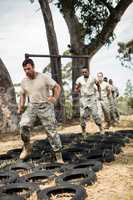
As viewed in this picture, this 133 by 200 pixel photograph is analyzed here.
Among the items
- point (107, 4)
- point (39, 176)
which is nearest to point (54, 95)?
point (39, 176)

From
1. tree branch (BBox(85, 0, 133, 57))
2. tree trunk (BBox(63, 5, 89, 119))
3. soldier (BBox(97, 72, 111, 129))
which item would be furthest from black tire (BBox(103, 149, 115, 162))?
tree branch (BBox(85, 0, 133, 57))

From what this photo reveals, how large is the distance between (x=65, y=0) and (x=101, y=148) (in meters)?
10.3

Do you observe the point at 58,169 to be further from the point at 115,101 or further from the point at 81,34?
the point at 81,34

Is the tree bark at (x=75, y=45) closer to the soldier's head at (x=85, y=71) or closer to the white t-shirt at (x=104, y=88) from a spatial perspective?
the white t-shirt at (x=104, y=88)

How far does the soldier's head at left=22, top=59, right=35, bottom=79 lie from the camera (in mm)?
9475

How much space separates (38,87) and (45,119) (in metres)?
0.63

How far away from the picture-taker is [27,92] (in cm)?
995

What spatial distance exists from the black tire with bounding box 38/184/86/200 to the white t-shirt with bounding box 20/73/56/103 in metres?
2.86

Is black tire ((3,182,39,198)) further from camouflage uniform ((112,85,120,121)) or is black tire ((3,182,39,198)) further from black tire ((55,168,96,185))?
camouflage uniform ((112,85,120,121))

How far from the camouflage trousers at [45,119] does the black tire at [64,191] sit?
8.38 feet

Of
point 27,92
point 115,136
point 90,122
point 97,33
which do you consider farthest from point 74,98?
point 27,92

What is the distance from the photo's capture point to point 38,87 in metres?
9.75

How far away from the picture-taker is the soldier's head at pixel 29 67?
9.48 metres

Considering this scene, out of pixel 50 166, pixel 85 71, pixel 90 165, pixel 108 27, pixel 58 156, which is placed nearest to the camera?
pixel 90 165
